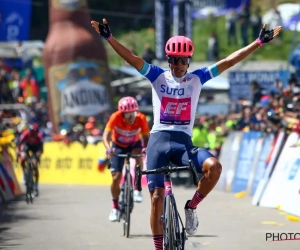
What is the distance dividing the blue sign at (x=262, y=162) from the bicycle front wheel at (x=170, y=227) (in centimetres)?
986

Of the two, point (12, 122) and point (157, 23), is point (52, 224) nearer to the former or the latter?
point (12, 122)

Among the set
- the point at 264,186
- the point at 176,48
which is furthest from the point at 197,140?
the point at 176,48

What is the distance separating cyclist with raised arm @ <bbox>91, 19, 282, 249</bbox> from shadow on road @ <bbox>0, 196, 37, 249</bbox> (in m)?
2.96

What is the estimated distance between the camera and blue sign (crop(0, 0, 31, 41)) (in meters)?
26.8

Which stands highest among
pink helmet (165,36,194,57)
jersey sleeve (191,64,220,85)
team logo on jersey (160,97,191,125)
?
pink helmet (165,36,194,57)

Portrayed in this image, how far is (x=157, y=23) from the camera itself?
1262 inches

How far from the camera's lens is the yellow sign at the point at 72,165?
26.8m

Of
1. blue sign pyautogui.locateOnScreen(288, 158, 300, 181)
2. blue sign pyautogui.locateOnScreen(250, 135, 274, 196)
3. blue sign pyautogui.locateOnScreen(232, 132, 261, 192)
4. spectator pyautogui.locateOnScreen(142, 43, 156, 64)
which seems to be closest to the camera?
blue sign pyautogui.locateOnScreen(288, 158, 300, 181)

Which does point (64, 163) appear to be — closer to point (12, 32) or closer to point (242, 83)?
point (12, 32)

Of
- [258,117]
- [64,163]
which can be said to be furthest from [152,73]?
[64,163]

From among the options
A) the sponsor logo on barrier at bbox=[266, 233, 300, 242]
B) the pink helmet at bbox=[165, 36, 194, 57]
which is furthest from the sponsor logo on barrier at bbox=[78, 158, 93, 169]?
the pink helmet at bbox=[165, 36, 194, 57]

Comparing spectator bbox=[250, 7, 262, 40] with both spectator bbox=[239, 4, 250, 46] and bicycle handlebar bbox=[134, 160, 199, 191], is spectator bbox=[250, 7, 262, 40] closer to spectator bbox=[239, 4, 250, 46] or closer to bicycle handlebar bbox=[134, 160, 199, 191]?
spectator bbox=[239, 4, 250, 46]

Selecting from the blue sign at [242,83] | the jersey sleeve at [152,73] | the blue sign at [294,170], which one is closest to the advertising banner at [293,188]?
the blue sign at [294,170]

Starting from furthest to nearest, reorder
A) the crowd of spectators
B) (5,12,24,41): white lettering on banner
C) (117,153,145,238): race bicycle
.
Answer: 1. (5,12,24,41): white lettering on banner
2. the crowd of spectators
3. (117,153,145,238): race bicycle
